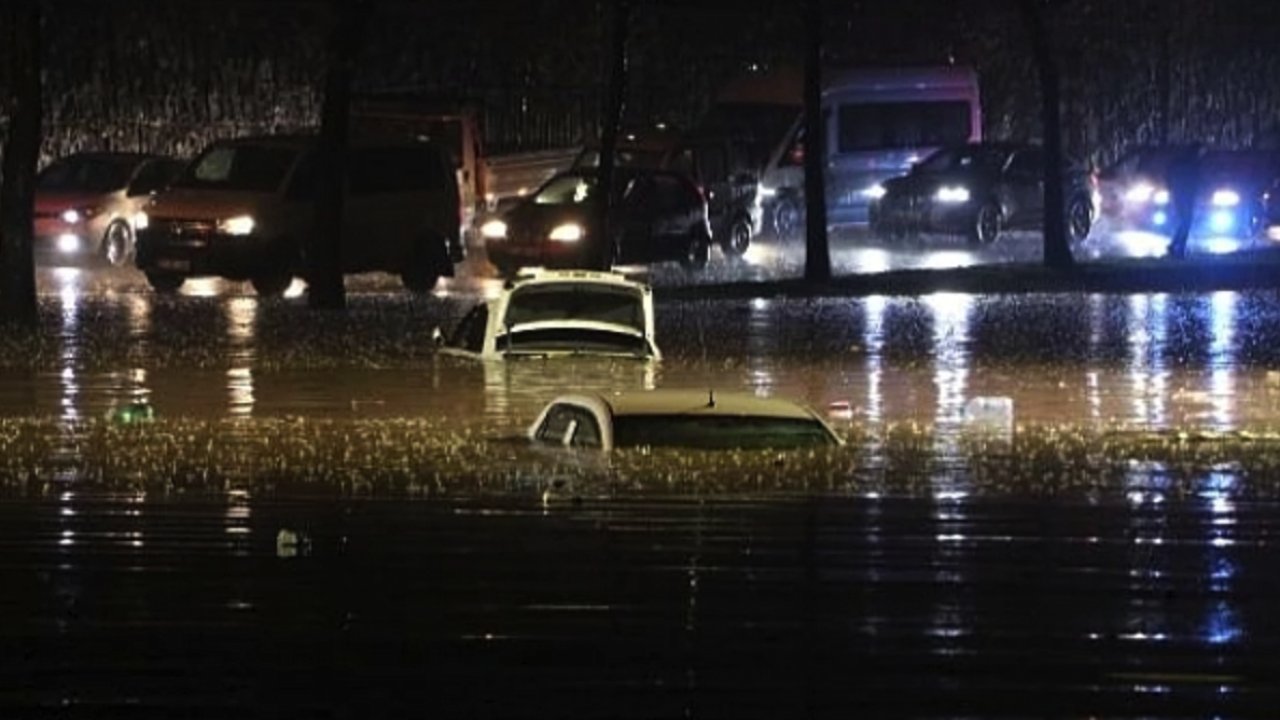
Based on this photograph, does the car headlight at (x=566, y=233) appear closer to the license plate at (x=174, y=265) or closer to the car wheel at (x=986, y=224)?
the license plate at (x=174, y=265)

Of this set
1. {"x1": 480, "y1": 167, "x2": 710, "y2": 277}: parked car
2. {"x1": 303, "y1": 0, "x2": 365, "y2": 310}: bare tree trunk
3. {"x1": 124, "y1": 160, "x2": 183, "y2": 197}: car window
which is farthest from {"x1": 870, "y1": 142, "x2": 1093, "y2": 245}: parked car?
{"x1": 303, "y1": 0, "x2": 365, "y2": 310}: bare tree trunk

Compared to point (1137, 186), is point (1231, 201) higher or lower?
lower

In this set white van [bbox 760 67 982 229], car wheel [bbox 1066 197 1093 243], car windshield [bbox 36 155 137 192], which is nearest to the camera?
car windshield [bbox 36 155 137 192]

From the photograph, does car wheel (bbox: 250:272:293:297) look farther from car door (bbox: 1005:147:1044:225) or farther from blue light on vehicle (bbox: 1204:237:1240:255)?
blue light on vehicle (bbox: 1204:237:1240:255)

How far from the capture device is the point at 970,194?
1747 inches

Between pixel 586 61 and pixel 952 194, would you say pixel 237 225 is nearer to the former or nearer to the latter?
pixel 952 194

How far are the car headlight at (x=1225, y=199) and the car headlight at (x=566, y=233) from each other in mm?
12258

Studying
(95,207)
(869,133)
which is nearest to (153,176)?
(95,207)

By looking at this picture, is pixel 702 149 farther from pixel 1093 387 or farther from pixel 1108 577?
pixel 1108 577

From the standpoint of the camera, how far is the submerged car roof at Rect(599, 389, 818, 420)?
17.1 metres

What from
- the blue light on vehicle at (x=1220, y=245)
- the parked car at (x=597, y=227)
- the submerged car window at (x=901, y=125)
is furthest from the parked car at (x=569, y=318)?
the submerged car window at (x=901, y=125)

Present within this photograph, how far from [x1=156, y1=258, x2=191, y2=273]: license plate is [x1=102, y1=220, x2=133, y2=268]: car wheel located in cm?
669

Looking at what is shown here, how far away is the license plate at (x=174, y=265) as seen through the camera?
34531mm

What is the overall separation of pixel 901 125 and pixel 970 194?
10.3ft
